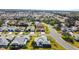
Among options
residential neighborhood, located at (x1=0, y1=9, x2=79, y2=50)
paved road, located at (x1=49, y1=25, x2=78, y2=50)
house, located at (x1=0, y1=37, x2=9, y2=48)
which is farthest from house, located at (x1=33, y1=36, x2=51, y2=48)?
house, located at (x1=0, y1=37, x2=9, y2=48)

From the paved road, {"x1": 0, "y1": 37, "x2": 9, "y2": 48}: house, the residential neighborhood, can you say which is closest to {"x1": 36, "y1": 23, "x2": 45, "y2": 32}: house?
the residential neighborhood

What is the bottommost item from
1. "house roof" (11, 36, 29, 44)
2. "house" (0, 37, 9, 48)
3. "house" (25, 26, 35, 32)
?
"house" (0, 37, 9, 48)

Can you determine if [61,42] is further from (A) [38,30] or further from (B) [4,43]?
(B) [4,43]

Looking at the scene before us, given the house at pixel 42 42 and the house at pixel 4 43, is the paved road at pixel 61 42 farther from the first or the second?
the house at pixel 4 43

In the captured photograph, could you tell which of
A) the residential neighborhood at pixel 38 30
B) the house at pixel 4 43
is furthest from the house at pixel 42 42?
the house at pixel 4 43

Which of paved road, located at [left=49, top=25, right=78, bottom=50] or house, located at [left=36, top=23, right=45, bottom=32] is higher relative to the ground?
house, located at [left=36, top=23, right=45, bottom=32]

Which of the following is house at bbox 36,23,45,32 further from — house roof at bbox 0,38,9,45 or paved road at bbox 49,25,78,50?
house roof at bbox 0,38,9,45
